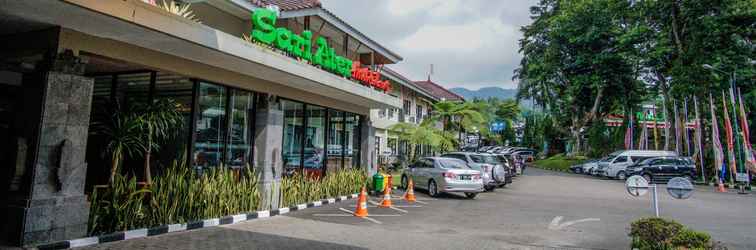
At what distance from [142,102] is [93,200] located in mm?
2328

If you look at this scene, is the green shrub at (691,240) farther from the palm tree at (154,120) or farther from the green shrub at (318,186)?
the palm tree at (154,120)

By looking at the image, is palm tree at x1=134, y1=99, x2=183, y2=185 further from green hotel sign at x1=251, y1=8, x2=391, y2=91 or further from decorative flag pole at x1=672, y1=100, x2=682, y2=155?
A: decorative flag pole at x1=672, y1=100, x2=682, y2=155

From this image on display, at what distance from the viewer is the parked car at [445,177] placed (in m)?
14.6

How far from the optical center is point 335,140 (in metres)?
15.6

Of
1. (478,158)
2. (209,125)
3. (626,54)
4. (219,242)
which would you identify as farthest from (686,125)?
(219,242)

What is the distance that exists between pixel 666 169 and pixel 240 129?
83.1ft

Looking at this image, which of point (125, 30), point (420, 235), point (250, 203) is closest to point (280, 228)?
point (250, 203)

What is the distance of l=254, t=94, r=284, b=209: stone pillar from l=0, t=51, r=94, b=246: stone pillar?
14.5 ft

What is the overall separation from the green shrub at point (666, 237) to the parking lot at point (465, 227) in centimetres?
128

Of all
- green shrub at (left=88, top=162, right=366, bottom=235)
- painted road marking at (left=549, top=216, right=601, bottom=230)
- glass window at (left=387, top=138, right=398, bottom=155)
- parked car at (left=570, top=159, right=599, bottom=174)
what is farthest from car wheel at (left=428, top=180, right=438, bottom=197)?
parked car at (left=570, top=159, right=599, bottom=174)

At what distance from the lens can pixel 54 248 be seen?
6168 millimetres

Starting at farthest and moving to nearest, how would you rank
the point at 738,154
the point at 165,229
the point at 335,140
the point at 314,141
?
the point at 738,154
the point at 335,140
the point at 314,141
the point at 165,229

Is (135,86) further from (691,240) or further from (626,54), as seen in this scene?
(626,54)

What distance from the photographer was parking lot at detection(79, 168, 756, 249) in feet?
24.5
